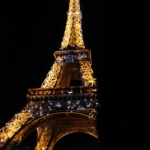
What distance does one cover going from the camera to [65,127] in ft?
66.4

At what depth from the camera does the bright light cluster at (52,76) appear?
60.8 ft

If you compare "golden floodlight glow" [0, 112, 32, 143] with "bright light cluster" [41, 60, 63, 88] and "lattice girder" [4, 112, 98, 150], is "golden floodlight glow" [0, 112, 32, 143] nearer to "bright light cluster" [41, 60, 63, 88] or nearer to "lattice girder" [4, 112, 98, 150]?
"lattice girder" [4, 112, 98, 150]

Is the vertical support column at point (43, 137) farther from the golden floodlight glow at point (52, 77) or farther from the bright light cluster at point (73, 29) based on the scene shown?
the bright light cluster at point (73, 29)

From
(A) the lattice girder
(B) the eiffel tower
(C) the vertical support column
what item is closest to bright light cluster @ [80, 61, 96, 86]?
(B) the eiffel tower

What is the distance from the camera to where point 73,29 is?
25.2m

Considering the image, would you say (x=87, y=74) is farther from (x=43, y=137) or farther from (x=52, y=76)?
(x=43, y=137)

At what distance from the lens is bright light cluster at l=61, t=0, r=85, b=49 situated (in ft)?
77.0

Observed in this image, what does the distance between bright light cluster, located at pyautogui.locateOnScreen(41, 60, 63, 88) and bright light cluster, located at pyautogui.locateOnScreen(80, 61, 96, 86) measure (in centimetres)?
181

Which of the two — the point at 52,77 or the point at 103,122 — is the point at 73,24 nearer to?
the point at 52,77

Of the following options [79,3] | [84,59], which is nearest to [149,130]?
[84,59]

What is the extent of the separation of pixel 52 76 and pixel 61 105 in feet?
14.0

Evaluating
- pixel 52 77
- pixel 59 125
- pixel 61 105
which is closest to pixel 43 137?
pixel 59 125

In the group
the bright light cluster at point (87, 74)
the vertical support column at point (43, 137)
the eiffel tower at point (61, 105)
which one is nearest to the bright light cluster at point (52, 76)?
the eiffel tower at point (61, 105)

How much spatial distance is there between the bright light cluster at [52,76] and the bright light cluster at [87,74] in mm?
1807
